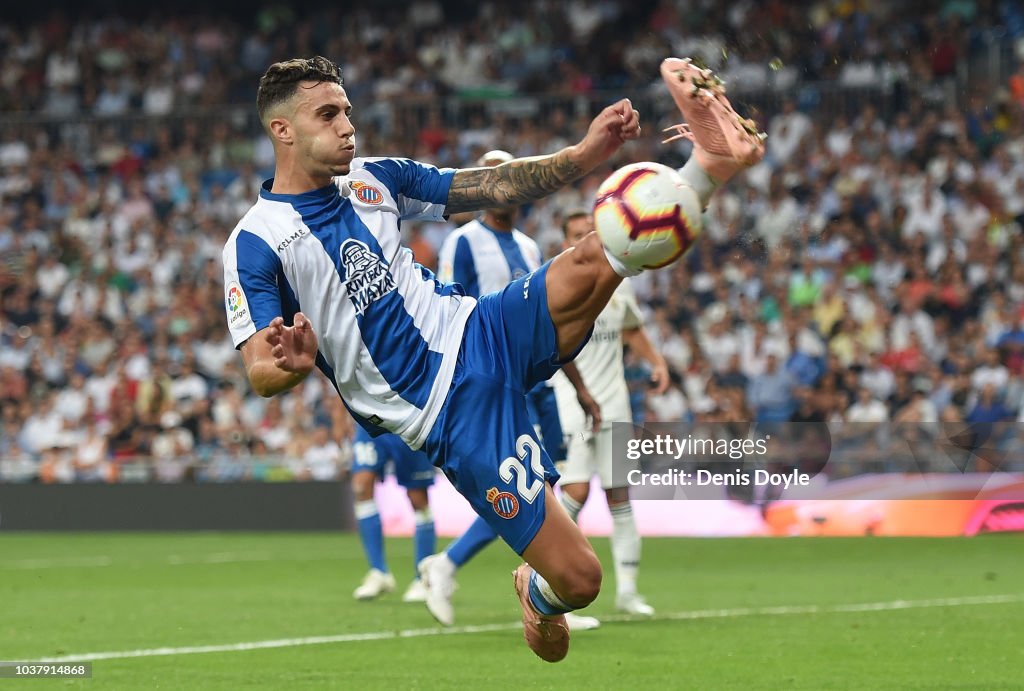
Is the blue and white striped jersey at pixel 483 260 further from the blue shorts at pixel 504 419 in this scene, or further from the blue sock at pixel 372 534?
the blue shorts at pixel 504 419

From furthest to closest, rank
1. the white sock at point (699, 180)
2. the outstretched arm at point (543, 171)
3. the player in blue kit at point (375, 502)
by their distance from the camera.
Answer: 1. the player in blue kit at point (375, 502)
2. the outstretched arm at point (543, 171)
3. the white sock at point (699, 180)

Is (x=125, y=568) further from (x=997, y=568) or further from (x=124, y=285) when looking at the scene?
(x=124, y=285)

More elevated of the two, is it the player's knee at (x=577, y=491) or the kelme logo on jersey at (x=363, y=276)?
the kelme logo on jersey at (x=363, y=276)

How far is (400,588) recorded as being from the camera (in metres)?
12.5

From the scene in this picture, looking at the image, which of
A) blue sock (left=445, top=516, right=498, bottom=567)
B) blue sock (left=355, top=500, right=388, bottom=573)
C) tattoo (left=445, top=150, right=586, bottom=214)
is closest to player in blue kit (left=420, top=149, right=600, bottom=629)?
blue sock (left=445, top=516, right=498, bottom=567)

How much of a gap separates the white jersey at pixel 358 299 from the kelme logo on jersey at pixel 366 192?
44 millimetres

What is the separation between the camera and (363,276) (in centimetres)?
586

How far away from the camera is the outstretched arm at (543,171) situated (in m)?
5.91

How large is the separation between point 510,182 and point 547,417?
12.5 ft

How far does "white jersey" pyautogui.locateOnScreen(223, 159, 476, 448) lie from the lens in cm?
583

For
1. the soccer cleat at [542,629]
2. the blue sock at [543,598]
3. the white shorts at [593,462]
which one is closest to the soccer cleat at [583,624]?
the white shorts at [593,462]

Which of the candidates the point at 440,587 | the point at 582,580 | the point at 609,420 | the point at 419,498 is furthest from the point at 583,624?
the point at 582,580

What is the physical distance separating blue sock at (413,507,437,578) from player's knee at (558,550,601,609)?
18.3 feet

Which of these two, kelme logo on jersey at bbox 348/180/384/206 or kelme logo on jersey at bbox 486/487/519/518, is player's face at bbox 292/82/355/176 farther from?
kelme logo on jersey at bbox 486/487/519/518
